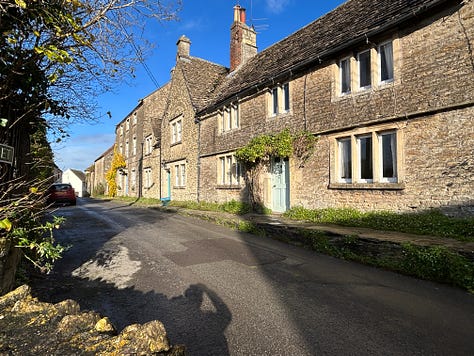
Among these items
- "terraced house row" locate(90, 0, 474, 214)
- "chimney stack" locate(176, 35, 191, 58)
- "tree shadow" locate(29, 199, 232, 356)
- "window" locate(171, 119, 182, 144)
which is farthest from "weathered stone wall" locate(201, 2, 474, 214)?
"chimney stack" locate(176, 35, 191, 58)

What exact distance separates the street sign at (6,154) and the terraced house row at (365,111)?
8329 millimetres

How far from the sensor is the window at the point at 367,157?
7891mm

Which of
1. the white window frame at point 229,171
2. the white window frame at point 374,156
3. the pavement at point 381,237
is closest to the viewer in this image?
the pavement at point 381,237

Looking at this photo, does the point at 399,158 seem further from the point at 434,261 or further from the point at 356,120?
the point at 434,261

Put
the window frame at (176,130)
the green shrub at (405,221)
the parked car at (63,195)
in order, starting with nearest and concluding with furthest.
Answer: the green shrub at (405,221) < the window frame at (176,130) < the parked car at (63,195)

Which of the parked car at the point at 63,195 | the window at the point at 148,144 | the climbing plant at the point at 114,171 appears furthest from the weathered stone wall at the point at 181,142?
the climbing plant at the point at 114,171

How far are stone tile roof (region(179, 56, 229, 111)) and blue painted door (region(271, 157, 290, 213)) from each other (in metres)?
8.12

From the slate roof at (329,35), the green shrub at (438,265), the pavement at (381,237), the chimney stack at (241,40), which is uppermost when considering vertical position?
the chimney stack at (241,40)

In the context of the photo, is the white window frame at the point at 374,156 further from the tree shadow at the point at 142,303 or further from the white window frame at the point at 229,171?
the tree shadow at the point at 142,303

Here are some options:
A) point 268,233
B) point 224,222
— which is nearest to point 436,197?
point 268,233

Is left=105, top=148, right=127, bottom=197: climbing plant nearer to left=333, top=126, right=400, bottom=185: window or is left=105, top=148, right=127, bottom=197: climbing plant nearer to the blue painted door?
the blue painted door

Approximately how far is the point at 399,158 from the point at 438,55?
2734mm

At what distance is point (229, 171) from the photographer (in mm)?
14664

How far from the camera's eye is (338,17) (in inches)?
453
